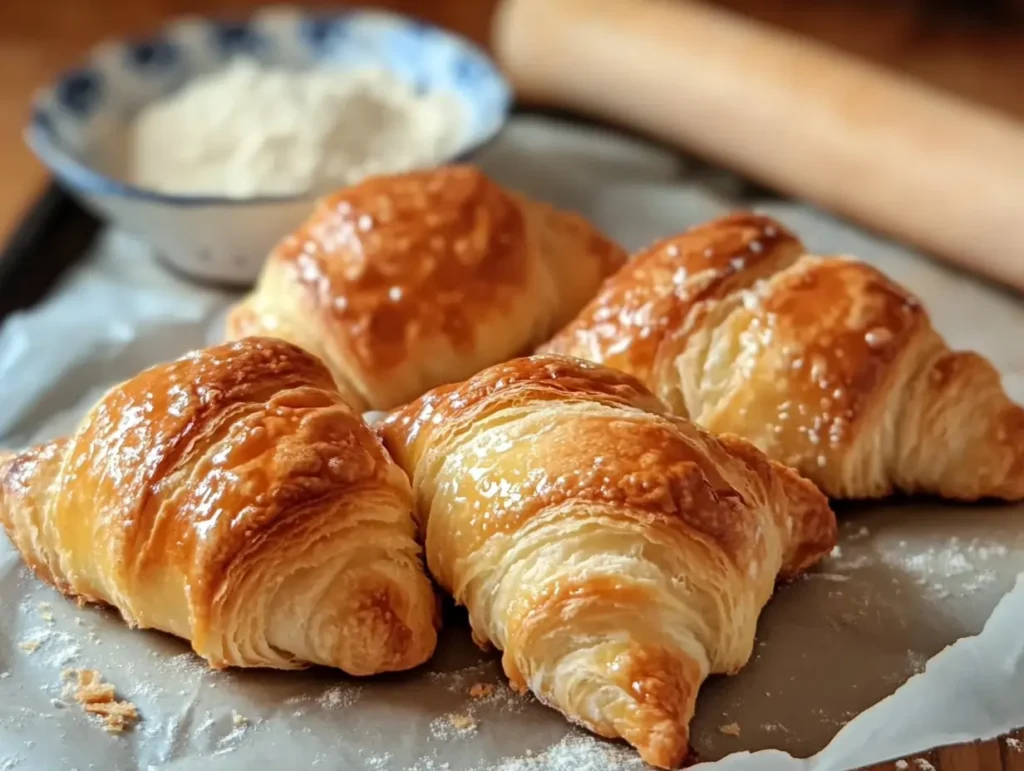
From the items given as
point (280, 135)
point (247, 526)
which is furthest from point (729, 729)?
point (280, 135)

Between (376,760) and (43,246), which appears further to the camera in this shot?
(43,246)

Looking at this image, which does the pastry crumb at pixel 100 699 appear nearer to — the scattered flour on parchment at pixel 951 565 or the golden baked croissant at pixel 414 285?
the golden baked croissant at pixel 414 285

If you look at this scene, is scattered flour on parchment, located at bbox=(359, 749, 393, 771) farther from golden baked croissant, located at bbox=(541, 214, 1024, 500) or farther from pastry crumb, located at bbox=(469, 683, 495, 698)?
golden baked croissant, located at bbox=(541, 214, 1024, 500)

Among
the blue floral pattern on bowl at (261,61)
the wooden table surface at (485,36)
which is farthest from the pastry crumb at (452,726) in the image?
the wooden table surface at (485,36)

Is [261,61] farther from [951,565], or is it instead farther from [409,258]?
[951,565]

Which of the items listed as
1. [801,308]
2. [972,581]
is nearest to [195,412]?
[801,308]
